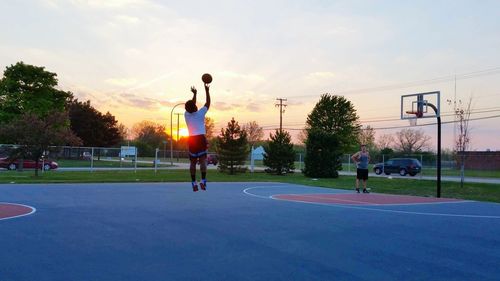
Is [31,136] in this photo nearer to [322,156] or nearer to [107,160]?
[107,160]

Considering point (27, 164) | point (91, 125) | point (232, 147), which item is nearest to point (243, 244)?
point (232, 147)

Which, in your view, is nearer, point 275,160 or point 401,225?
point 401,225

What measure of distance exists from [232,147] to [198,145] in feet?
89.1

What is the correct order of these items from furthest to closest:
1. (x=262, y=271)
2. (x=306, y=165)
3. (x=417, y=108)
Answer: (x=306, y=165) → (x=417, y=108) → (x=262, y=271)

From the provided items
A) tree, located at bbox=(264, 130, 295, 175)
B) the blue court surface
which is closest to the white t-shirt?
the blue court surface

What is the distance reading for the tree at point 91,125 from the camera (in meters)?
67.1

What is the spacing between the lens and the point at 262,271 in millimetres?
6059

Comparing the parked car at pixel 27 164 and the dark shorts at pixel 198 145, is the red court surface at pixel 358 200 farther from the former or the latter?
the parked car at pixel 27 164

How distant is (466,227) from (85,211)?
908 centimetres

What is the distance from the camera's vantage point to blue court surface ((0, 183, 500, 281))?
19.7ft

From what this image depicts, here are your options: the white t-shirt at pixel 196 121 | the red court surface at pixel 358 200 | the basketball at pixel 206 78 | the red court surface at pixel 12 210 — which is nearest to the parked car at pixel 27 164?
the red court surface at pixel 12 210

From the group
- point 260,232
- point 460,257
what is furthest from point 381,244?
point 260,232

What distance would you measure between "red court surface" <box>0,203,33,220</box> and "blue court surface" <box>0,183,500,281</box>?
0.38 meters

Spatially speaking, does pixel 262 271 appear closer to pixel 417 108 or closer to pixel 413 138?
pixel 417 108
